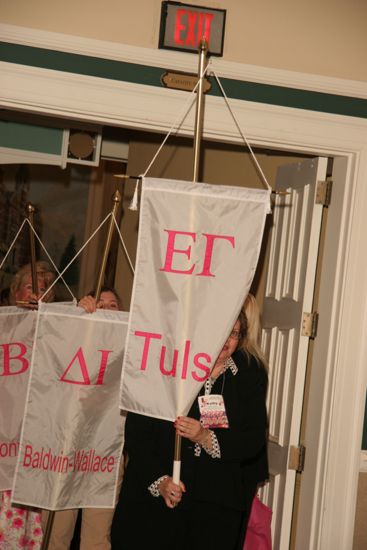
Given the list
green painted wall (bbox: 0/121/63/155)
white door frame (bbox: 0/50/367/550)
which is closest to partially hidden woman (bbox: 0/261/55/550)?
green painted wall (bbox: 0/121/63/155)

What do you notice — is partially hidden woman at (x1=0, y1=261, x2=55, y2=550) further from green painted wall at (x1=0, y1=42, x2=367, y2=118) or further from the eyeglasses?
green painted wall at (x1=0, y1=42, x2=367, y2=118)

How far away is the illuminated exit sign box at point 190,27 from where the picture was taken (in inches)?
139

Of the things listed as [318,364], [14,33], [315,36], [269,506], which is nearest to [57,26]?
[14,33]

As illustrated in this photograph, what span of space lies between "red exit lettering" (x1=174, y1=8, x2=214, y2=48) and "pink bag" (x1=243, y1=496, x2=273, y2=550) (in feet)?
6.32

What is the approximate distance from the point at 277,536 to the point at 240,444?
28.2 inches

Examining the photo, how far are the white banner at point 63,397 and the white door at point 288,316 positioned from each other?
2.52 feet

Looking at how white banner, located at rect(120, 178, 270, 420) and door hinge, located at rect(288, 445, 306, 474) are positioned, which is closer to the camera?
white banner, located at rect(120, 178, 270, 420)

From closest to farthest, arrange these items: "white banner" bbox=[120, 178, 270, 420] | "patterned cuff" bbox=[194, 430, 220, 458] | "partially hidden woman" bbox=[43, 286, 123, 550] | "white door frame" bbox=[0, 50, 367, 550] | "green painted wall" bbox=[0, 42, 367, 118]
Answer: "white banner" bbox=[120, 178, 270, 420], "patterned cuff" bbox=[194, 430, 220, 458], "green painted wall" bbox=[0, 42, 367, 118], "white door frame" bbox=[0, 50, 367, 550], "partially hidden woman" bbox=[43, 286, 123, 550]

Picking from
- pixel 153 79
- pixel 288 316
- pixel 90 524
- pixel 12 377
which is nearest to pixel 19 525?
pixel 90 524

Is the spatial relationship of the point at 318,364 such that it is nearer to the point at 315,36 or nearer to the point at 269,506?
the point at 269,506

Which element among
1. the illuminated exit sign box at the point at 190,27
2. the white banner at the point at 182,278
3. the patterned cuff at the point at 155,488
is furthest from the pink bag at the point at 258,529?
the illuminated exit sign box at the point at 190,27

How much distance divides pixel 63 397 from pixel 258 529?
3.23 ft

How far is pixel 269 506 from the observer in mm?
4000

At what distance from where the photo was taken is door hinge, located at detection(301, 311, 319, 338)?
3.81m
